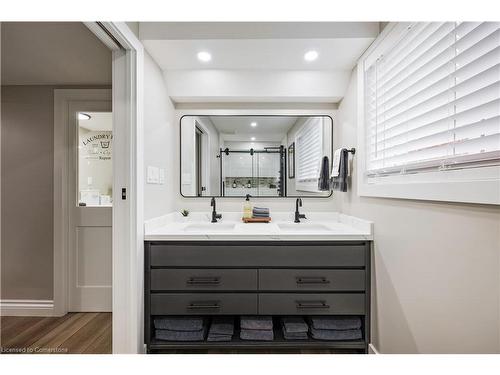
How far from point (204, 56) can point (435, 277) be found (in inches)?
72.0

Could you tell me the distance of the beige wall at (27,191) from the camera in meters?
2.32

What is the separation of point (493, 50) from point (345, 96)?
1.27 metres

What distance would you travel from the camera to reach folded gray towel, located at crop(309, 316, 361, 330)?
5.32ft

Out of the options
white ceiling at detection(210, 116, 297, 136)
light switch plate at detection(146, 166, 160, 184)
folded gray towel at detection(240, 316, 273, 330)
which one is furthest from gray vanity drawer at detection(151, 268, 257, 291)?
white ceiling at detection(210, 116, 297, 136)

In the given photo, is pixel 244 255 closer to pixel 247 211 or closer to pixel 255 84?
pixel 247 211

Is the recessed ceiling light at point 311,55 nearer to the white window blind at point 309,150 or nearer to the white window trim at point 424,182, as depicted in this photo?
the white window trim at point 424,182

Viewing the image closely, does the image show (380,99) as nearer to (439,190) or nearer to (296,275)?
(439,190)

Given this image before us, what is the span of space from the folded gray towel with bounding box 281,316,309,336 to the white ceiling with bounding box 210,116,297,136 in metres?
1.47

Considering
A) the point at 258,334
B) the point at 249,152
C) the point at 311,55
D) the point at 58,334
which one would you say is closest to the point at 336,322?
the point at 258,334

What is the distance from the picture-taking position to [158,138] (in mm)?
1872

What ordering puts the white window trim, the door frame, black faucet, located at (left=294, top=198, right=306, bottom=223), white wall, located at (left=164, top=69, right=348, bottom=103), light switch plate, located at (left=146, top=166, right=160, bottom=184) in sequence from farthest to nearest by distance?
black faucet, located at (left=294, top=198, right=306, bottom=223) < white wall, located at (left=164, top=69, right=348, bottom=103) < light switch plate, located at (left=146, top=166, right=160, bottom=184) < the door frame < the white window trim

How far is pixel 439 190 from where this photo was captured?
1.02 m

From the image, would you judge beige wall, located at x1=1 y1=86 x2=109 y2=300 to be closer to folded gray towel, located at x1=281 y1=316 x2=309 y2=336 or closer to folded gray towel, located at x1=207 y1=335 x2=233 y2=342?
folded gray towel, located at x1=207 y1=335 x2=233 y2=342

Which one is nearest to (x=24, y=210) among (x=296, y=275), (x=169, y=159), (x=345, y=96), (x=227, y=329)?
(x=169, y=159)
